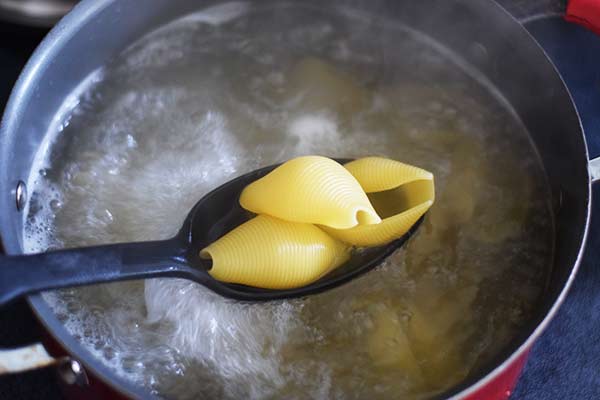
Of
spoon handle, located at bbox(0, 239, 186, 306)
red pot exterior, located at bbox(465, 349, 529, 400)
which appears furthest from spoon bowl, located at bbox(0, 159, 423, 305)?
red pot exterior, located at bbox(465, 349, 529, 400)

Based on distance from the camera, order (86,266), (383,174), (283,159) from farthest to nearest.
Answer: (283,159) < (383,174) < (86,266)

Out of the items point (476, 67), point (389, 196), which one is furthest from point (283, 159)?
point (476, 67)

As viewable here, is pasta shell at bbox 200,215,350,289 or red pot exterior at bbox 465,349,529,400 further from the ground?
pasta shell at bbox 200,215,350,289

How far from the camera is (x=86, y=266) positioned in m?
0.60

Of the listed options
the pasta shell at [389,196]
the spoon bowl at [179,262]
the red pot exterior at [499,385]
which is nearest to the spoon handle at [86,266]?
the spoon bowl at [179,262]

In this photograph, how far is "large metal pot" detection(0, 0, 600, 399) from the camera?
0.58 meters

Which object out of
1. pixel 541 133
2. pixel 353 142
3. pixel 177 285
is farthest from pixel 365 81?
pixel 177 285

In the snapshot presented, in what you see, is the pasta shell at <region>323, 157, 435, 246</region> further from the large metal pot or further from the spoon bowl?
the large metal pot

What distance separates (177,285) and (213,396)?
114 mm

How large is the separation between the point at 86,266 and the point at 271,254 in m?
0.16

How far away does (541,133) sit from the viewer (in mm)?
803

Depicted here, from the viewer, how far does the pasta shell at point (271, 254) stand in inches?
25.7

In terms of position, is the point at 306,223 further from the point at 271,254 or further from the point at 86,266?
the point at 86,266

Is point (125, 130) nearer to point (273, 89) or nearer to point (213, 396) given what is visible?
point (273, 89)
